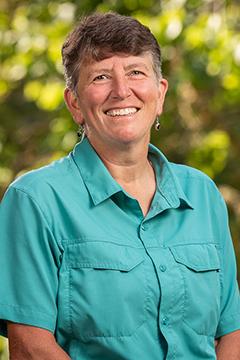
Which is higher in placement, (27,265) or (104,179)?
(104,179)

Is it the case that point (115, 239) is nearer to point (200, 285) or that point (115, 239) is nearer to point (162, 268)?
point (162, 268)

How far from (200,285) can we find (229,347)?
11.8 inches

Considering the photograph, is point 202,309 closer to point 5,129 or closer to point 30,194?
point 30,194

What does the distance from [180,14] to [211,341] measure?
283cm

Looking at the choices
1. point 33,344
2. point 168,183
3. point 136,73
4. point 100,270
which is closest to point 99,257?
point 100,270

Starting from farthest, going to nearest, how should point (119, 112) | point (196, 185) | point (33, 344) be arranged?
point (196, 185)
point (119, 112)
point (33, 344)

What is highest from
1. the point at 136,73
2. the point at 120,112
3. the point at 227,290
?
the point at 136,73

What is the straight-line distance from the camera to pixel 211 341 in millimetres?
3422

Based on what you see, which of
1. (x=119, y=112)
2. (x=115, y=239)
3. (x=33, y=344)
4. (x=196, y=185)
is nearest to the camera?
(x=33, y=344)

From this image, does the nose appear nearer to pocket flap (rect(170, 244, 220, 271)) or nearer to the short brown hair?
the short brown hair

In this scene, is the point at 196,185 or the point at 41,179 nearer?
the point at 41,179

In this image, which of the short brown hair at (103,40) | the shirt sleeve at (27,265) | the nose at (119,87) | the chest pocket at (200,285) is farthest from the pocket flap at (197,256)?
the short brown hair at (103,40)

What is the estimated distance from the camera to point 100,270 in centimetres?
320

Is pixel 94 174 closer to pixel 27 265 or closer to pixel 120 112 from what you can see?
pixel 120 112
